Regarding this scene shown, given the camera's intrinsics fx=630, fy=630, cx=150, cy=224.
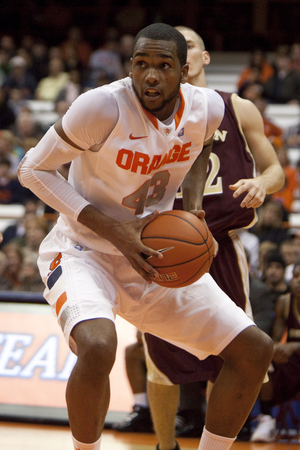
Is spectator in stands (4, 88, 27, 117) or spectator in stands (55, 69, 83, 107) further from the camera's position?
spectator in stands (4, 88, 27, 117)

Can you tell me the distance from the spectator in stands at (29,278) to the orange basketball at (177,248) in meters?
3.73

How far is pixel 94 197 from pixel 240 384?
1.03m

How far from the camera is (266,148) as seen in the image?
3.60 m

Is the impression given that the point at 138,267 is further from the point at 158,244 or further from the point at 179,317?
the point at 179,317

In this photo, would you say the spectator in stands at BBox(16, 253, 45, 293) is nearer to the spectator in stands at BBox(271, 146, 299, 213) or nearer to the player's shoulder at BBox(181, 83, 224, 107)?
the spectator in stands at BBox(271, 146, 299, 213)

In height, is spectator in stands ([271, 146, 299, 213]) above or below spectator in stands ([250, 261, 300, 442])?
below

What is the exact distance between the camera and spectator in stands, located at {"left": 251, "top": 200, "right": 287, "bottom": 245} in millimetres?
6613

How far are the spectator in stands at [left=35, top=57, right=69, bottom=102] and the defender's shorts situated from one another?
9.86m

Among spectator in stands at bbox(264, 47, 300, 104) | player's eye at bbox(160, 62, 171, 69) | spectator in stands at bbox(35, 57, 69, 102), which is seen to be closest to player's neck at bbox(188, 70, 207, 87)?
player's eye at bbox(160, 62, 171, 69)

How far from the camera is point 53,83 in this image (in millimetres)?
12430

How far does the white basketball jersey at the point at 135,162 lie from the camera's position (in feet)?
8.70

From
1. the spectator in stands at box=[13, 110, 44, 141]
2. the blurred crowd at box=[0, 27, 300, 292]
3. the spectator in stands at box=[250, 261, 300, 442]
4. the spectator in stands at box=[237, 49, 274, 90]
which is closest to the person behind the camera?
the spectator in stands at box=[250, 261, 300, 442]

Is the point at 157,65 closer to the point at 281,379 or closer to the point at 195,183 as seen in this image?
the point at 195,183

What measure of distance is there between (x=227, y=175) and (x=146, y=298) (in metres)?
1.08
